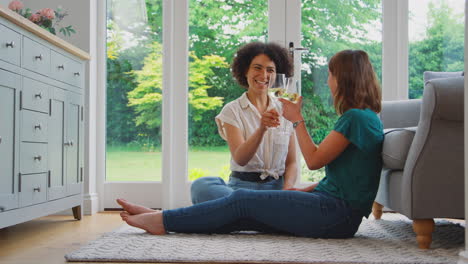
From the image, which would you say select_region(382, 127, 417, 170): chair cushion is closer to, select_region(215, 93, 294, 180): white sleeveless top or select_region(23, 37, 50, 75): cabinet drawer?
select_region(215, 93, 294, 180): white sleeveless top

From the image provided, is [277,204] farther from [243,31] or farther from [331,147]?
[243,31]

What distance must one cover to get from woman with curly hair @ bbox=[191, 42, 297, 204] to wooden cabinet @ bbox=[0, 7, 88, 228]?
2.38ft

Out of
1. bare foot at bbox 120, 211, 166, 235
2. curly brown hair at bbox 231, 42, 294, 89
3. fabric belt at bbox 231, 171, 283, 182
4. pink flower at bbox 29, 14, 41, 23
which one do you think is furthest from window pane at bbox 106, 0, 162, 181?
bare foot at bbox 120, 211, 166, 235

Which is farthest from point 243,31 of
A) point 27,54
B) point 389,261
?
point 389,261

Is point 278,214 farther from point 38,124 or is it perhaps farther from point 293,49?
point 293,49

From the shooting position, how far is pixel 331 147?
2.17 metres

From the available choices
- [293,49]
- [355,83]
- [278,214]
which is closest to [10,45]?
[278,214]

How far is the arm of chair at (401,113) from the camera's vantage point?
3.13 m

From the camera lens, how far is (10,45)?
2340 mm

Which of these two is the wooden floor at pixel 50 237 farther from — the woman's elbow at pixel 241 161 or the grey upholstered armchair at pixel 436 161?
the grey upholstered armchair at pixel 436 161

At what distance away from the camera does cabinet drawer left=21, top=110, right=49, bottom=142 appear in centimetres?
250

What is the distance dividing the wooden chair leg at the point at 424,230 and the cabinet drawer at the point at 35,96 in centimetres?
166

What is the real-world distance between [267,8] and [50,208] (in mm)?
2056

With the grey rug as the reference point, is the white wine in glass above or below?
above
